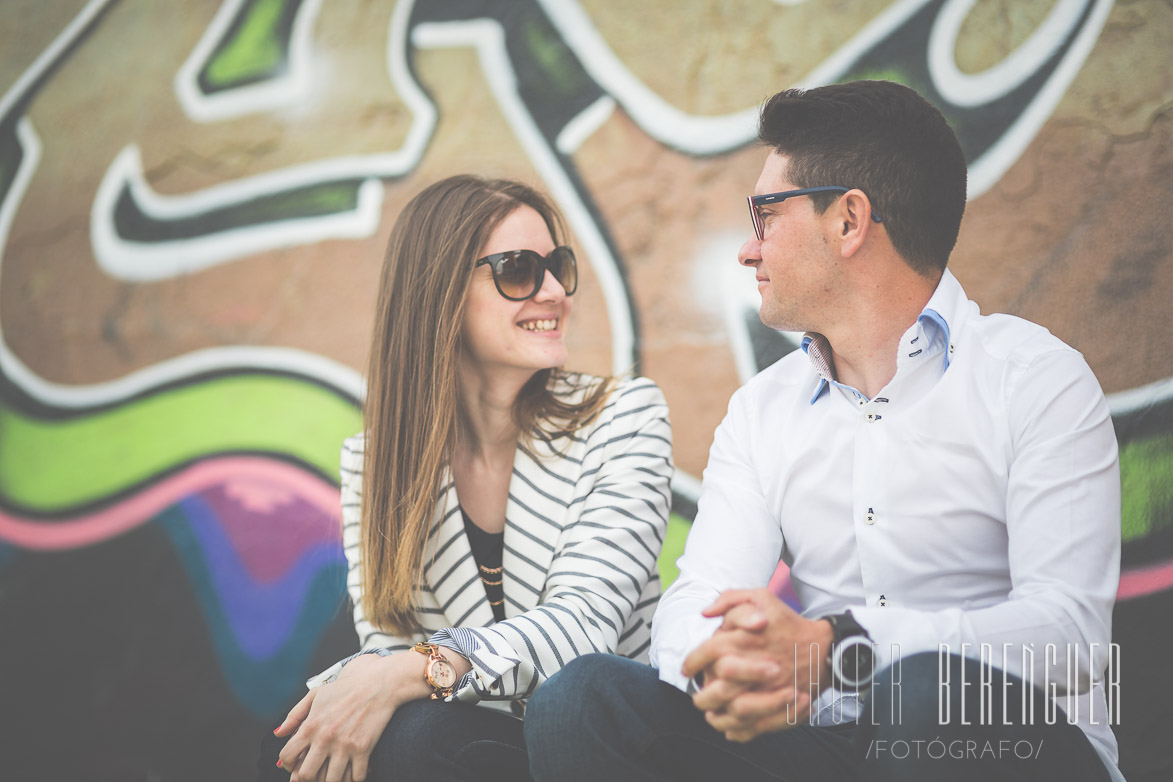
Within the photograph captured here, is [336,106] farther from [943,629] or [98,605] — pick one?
[943,629]

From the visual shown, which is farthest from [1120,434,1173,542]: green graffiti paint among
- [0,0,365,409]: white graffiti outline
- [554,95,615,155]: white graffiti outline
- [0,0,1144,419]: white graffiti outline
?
A: [0,0,365,409]: white graffiti outline

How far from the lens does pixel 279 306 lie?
11.5 ft

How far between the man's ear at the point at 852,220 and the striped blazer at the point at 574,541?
63 cm

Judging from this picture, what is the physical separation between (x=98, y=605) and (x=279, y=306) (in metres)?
1.40

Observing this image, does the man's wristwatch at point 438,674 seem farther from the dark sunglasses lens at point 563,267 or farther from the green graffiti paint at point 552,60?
the green graffiti paint at point 552,60

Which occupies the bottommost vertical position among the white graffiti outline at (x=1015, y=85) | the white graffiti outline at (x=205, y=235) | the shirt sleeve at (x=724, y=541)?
the shirt sleeve at (x=724, y=541)

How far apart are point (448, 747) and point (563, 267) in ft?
3.92

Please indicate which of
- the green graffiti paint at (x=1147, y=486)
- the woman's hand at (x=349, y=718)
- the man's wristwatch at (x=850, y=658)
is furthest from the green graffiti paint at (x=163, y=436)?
the green graffiti paint at (x=1147, y=486)

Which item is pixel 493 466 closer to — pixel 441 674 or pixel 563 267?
pixel 563 267

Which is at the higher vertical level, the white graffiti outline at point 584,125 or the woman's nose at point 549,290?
the white graffiti outline at point 584,125

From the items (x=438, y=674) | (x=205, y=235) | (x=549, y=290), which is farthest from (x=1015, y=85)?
(x=205, y=235)

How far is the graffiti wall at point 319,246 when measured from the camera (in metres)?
2.62

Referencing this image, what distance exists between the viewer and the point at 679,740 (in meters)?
1.42

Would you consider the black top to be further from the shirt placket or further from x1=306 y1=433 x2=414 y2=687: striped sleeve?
the shirt placket
